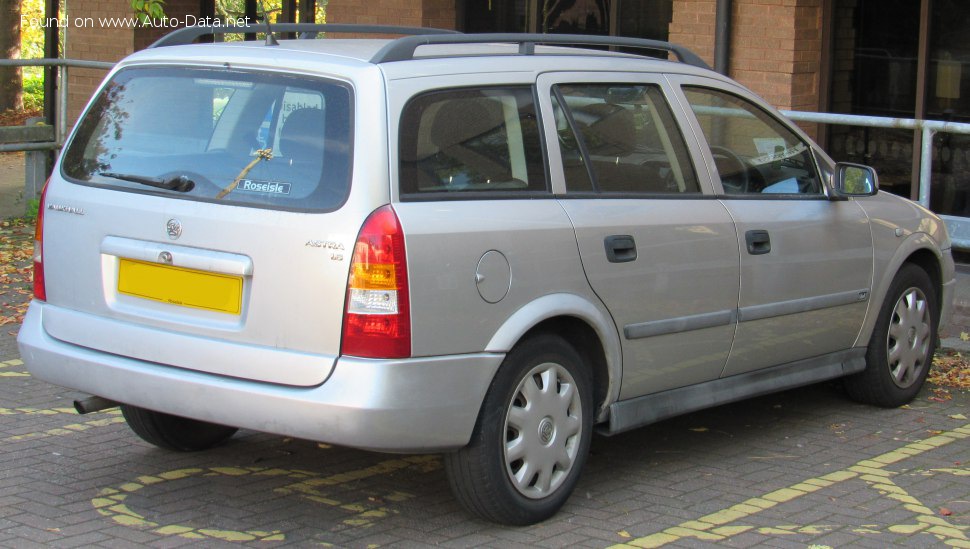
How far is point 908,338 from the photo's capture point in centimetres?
712

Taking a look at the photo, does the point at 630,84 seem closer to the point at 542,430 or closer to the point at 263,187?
the point at 542,430

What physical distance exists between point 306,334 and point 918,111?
308 inches

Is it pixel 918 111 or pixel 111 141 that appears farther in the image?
pixel 918 111

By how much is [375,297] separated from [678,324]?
5.27 ft

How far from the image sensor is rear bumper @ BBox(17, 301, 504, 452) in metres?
4.51

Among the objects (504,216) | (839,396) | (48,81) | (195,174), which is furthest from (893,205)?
(48,81)

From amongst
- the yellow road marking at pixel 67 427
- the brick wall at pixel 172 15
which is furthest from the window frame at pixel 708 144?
the brick wall at pixel 172 15

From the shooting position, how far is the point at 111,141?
17.1ft

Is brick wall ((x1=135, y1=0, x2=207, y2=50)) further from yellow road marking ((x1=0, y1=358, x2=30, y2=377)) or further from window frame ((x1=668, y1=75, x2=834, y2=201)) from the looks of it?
window frame ((x1=668, y1=75, x2=834, y2=201))

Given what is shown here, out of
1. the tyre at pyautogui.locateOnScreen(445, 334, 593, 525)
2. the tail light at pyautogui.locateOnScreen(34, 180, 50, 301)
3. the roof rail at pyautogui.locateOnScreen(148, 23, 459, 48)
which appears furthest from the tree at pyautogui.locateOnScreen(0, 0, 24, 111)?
the tyre at pyautogui.locateOnScreen(445, 334, 593, 525)

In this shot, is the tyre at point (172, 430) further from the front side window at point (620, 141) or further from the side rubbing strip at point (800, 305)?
the side rubbing strip at point (800, 305)

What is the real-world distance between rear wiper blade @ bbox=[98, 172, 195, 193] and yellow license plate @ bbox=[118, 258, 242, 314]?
28 cm

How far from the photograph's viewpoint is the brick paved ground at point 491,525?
5.03 meters

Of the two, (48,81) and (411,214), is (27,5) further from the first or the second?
(411,214)
